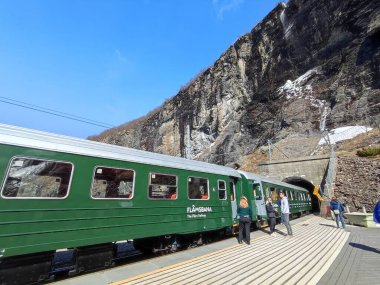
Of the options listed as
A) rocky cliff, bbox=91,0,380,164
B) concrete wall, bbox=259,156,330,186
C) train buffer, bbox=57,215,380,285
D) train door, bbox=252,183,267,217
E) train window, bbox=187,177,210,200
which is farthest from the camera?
rocky cliff, bbox=91,0,380,164

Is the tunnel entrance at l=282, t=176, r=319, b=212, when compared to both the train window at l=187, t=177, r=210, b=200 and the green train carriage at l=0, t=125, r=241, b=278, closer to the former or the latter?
the train window at l=187, t=177, r=210, b=200

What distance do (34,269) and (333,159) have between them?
87.8 ft

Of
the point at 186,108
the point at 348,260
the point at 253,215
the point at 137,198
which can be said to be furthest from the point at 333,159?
the point at 186,108

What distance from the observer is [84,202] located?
7102mm

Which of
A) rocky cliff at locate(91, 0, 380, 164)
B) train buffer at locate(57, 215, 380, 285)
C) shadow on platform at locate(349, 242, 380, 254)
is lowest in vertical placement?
train buffer at locate(57, 215, 380, 285)

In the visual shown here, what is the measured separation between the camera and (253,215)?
14.5 m

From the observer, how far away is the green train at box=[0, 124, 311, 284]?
19.6 feet

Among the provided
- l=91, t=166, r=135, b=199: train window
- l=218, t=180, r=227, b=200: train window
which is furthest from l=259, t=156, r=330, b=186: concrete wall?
l=91, t=166, r=135, b=199: train window

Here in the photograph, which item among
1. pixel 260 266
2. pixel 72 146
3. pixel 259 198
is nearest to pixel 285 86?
pixel 259 198

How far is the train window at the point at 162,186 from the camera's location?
8.97 m

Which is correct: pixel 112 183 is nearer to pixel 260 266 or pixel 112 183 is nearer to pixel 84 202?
pixel 84 202

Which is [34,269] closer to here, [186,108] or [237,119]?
[237,119]

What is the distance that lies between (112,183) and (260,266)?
433cm

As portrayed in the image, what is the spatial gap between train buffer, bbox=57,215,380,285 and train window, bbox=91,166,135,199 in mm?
1830
